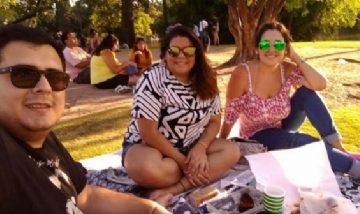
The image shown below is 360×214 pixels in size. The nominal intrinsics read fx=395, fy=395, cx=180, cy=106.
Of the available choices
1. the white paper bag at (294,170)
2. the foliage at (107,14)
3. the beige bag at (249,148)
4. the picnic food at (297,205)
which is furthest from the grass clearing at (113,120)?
the foliage at (107,14)

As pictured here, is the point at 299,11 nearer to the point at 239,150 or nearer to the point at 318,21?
the point at 318,21

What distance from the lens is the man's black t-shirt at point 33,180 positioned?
1269mm

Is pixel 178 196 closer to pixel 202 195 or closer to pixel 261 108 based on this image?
pixel 202 195

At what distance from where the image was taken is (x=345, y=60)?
1101 cm

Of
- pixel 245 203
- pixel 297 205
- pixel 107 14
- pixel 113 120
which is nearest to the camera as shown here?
pixel 297 205

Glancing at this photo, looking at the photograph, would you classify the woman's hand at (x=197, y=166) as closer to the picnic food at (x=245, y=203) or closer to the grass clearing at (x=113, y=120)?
the picnic food at (x=245, y=203)

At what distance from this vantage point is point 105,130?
17.3 ft

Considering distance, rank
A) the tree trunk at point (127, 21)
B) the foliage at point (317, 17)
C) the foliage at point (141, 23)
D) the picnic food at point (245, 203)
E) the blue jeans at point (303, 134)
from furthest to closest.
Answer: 1. the foliage at point (141, 23)
2. the foliage at point (317, 17)
3. the tree trunk at point (127, 21)
4. the blue jeans at point (303, 134)
5. the picnic food at point (245, 203)

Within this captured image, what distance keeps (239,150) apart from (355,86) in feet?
17.5

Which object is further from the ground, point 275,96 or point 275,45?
point 275,45

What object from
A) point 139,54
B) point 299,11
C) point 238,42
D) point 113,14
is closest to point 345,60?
point 238,42

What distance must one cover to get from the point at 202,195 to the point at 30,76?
160cm

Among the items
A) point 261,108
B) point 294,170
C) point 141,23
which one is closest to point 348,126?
point 261,108

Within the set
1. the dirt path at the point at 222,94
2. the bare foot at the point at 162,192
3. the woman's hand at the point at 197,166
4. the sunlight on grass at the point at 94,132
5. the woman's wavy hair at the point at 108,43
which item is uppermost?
the woman's wavy hair at the point at 108,43
